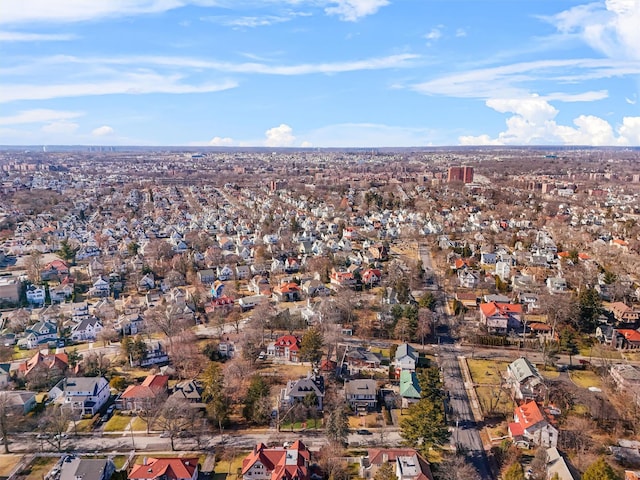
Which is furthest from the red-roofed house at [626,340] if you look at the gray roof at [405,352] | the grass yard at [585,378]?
the gray roof at [405,352]

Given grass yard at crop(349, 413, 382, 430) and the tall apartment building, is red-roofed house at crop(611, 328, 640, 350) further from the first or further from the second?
the tall apartment building

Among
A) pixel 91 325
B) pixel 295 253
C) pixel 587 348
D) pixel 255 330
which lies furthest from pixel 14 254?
pixel 587 348

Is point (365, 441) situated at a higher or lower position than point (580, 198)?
lower

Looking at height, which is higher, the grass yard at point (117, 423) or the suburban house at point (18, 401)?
the suburban house at point (18, 401)

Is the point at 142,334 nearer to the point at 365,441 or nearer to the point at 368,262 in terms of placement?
the point at 365,441

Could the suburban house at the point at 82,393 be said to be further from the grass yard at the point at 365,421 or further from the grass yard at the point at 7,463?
the grass yard at the point at 365,421

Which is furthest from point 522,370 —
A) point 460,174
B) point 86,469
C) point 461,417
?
point 460,174
